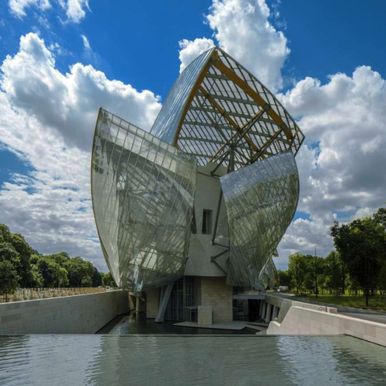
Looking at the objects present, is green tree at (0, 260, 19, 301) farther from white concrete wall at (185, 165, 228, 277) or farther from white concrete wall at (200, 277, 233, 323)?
white concrete wall at (200, 277, 233, 323)

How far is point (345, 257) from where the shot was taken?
150 feet

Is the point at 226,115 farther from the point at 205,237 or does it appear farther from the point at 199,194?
the point at 205,237

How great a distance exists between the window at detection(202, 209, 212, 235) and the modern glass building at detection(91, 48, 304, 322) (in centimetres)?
11

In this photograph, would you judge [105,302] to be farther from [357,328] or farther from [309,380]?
[309,380]

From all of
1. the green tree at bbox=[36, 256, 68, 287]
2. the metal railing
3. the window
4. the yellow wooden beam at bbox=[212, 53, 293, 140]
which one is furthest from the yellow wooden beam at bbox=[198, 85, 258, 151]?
the green tree at bbox=[36, 256, 68, 287]

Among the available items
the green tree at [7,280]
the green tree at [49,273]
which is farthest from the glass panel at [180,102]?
the green tree at [49,273]

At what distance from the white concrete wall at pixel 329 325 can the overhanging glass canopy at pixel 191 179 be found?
1255 centimetres

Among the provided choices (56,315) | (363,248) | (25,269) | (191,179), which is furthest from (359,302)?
(25,269)

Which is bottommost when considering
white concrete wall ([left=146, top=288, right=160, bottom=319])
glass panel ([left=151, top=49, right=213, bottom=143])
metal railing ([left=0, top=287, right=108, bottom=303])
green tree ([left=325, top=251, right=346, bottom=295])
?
white concrete wall ([left=146, top=288, right=160, bottom=319])

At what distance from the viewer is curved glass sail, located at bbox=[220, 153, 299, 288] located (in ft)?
118

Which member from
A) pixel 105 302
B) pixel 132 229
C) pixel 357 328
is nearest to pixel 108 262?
pixel 105 302

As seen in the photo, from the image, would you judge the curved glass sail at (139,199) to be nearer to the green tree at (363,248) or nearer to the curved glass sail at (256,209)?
the curved glass sail at (256,209)

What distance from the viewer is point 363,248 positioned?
44.4 m

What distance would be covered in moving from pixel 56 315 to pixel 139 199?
1078 cm
